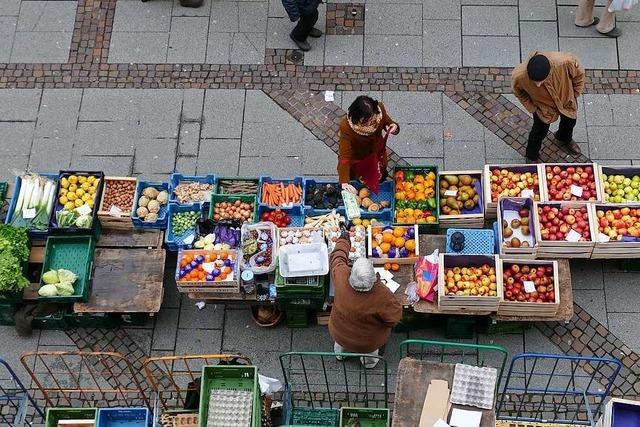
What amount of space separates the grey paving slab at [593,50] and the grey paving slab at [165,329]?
22.0 feet

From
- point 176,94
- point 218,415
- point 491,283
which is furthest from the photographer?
point 176,94

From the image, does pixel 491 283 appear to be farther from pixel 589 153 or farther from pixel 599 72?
pixel 599 72

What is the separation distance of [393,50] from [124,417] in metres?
6.52

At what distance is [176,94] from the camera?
1173 centimetres

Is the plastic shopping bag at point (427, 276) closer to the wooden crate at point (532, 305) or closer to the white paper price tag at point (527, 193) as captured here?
the wooden crate at point (532, 305)

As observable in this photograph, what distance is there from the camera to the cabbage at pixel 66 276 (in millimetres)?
9531

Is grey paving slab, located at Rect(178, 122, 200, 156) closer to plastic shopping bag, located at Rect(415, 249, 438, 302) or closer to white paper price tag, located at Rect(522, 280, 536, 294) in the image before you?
plastic shopping bag, located at Rect(415, 249, 438, 302)

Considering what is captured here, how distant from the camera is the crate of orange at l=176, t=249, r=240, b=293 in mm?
9266

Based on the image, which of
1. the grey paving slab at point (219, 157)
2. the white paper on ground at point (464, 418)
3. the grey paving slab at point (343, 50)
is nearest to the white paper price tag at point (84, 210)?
the grey paving slab at point (219, 157)

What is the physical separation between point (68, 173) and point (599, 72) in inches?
294

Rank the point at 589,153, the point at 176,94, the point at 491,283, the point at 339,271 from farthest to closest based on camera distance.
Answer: the point at 176,94 → the point at 589,153 → the point at 491,283 → the point at 339,271

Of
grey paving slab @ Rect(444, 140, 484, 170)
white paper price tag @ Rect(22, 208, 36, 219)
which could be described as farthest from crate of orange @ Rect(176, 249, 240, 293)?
grey paving slab @ Rect(444, 140, 484, 170)

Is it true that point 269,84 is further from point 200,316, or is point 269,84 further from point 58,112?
point 200,316

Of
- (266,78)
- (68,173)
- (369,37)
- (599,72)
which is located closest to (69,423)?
(68,173)
